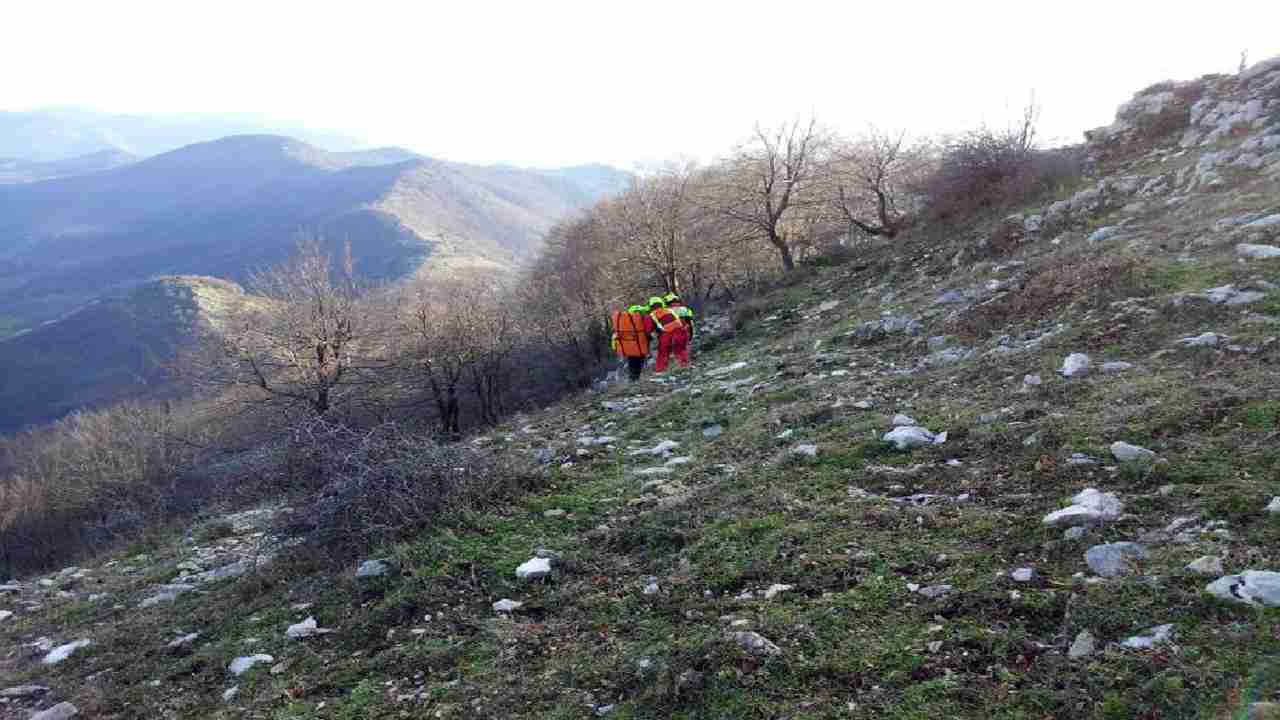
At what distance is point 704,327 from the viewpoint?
18.5 m

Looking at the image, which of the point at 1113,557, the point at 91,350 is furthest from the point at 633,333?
the point at 91,350

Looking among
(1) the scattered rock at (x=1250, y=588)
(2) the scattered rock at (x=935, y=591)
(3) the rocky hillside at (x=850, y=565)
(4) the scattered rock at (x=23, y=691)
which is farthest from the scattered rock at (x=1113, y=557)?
(4) the scattered rock at (x=23, y=691)

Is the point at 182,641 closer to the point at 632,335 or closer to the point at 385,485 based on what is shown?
the point at 385,485

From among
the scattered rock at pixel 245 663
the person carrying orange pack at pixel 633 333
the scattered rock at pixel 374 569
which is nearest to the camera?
the scattered rock at pixel 245 663

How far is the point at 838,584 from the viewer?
4469mm

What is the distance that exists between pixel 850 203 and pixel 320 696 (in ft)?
76.2

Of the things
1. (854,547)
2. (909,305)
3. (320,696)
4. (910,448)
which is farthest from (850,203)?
(320,696)

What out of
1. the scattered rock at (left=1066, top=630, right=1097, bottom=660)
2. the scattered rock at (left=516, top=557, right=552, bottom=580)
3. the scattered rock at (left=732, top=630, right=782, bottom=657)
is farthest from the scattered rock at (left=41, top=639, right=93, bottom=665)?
the scattered rock at (left=1066, top=630, right=1097, bottom=660)

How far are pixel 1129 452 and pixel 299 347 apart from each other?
20198mm

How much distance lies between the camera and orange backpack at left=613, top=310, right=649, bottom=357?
46.4ft

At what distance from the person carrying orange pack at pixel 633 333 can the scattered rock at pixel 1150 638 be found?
1102 cm

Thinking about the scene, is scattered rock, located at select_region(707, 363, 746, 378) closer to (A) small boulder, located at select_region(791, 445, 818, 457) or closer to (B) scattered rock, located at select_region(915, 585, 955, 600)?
(A) small boulder, located at select_region(791, 445, 818, 457)

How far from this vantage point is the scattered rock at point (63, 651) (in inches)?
231

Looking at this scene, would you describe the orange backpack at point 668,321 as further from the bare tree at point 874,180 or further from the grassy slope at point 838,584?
the bare tree at point 874,180
